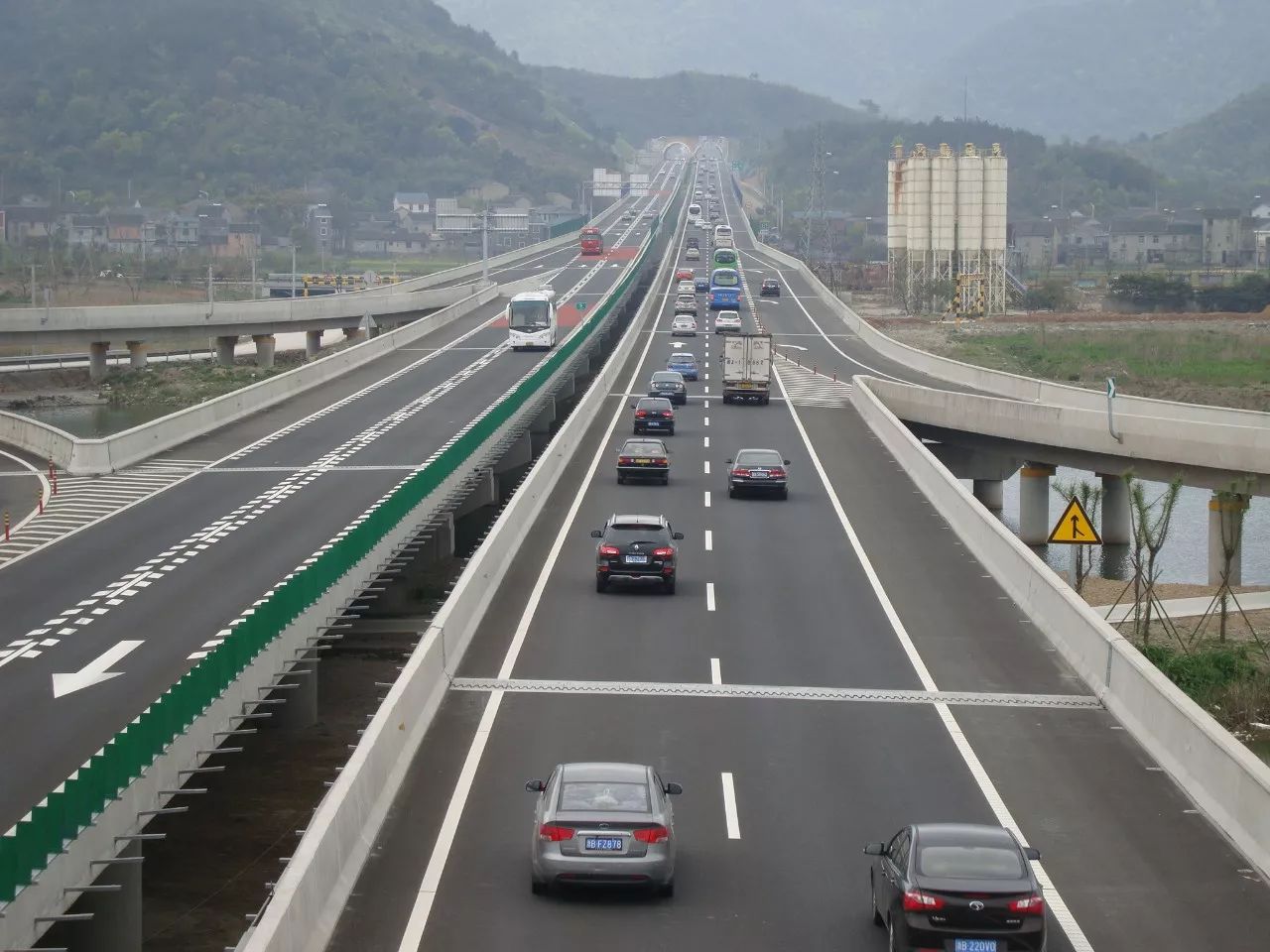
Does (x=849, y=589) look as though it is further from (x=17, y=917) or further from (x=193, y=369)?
(x=193, y=369)

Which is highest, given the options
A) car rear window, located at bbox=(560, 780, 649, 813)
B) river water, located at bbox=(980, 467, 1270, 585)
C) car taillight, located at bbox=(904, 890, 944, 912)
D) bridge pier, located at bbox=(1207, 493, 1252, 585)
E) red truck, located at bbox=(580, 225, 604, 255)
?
red truck, located at bbox=(580, 225, 604, 255)

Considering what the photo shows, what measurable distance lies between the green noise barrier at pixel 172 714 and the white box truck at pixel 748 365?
94.2 ft

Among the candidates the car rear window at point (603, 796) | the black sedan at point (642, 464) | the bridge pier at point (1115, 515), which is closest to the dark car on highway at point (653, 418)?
the black sedan at point (642, 464)

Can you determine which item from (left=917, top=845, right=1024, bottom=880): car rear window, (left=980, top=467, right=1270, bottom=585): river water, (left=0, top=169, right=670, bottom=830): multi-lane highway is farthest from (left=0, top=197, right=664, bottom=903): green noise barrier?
(left=980, top=467, right=1270, bottom=585): river water

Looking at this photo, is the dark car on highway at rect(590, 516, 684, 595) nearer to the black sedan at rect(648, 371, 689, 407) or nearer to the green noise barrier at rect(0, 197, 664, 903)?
the green noise barrier at rect(0, 197, 664, 903)

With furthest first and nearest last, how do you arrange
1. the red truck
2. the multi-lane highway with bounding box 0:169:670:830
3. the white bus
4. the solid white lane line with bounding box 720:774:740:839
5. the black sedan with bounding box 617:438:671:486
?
the red truck < the white bus < the black sedan with bounding box 617:438:671:486 < the multi-lane highway with bounding box 0:169:670:830 < the solid white lane line with bounding box 720:774:740:839

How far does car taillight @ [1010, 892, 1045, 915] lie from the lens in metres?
14.7

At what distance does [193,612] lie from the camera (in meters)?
30.2

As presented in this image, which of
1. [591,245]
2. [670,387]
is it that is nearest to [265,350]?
[670,387]

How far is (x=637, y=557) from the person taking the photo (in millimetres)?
32750

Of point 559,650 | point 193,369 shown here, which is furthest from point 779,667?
point 193,369

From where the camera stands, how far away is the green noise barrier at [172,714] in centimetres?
1606

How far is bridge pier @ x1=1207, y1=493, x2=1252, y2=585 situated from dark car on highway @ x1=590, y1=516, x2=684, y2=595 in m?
13.5

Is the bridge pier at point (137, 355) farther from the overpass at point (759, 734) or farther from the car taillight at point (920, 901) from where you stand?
the car taillight at point (920, 901)
